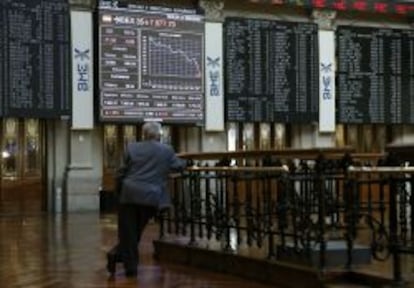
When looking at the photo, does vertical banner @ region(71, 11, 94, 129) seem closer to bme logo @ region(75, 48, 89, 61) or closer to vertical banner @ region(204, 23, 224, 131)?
bme logo @ region(75, 48, 89, 61)

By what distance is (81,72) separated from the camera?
54.0ft

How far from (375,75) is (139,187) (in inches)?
495

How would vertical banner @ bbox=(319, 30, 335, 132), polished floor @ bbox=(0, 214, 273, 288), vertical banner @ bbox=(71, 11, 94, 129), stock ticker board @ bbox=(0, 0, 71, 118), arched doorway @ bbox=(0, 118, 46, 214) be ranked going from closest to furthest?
polished floor @ bbox=(0, 214, 273, 288) < stock ticker board @ bbox=(0, 0, 71, 118) < vertical banner @ bbox=(71, 11, 94, 129) < arched doorway @ bbox=(0, 118, 46, 214) < vertical banner @ bbox=(319, 30, 335, 132)

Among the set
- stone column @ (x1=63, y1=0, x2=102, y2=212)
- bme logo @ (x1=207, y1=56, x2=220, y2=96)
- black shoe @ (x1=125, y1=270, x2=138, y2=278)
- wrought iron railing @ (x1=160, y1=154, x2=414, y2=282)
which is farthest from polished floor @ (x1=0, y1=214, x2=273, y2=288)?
bme logo @ (x1=207, y1=56, x2=220, y2=96)

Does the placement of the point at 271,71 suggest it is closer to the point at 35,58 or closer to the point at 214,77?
the point at 214,77

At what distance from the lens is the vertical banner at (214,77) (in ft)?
57.8

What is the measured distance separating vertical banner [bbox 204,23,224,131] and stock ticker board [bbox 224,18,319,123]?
0.16 metres

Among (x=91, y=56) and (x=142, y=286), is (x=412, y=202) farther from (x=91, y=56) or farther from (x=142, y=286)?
(x=91, y=56)

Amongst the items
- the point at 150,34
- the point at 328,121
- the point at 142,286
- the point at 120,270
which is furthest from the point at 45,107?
the point at 142,286

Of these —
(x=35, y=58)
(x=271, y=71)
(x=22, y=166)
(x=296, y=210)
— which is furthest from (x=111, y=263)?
(x=271, y=71)

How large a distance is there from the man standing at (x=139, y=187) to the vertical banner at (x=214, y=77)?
32.1 feet

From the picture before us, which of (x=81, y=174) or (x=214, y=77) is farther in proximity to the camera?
(x=214, y=77)

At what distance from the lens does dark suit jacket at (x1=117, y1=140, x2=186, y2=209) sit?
764 cm

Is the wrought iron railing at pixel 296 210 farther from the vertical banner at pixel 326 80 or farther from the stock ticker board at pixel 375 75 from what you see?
the stock ticker board at pixel 375 75
